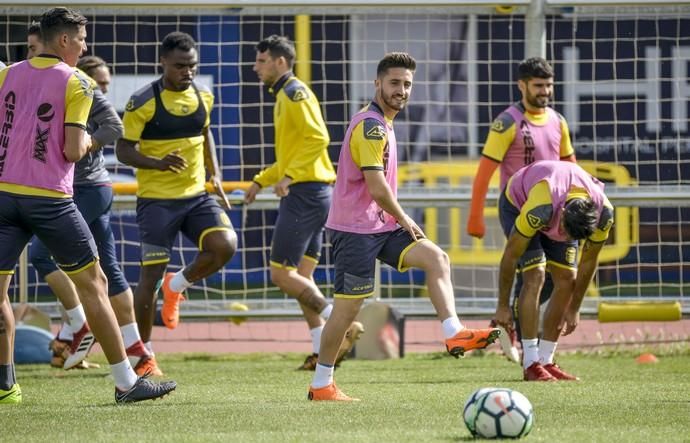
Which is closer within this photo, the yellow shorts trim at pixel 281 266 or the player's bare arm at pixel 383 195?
the player's bare arm at pixel 383 195

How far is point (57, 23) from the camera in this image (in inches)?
284

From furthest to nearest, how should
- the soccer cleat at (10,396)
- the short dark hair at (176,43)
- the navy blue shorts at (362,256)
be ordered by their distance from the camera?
1. the short dark hair at (176,43)
2. the soccer cleat at (10,396)
3. the navy blue shorts at (362,256)

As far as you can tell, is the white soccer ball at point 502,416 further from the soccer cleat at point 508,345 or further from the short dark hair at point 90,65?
the short dark hair at point 90,65

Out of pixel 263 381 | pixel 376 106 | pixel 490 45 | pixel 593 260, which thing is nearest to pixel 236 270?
pixel 490 45

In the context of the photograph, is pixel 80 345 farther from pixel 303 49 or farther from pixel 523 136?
pixel 303 49

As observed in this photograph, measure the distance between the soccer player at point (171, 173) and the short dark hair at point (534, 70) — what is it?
2.28 m

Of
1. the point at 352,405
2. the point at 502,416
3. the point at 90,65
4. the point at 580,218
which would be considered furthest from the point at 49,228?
the point at 580,218

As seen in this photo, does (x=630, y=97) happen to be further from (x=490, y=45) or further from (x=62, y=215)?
(x=62, y=215)

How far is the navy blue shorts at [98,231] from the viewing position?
31.0 feet

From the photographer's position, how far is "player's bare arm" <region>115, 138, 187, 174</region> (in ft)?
30.8

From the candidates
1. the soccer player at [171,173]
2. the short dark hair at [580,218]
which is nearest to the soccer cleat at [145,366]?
the soccer player at [171,173]

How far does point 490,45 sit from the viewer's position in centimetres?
1359

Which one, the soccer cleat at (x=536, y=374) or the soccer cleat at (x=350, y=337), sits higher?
the soccer cleat at (x=350, y=337)

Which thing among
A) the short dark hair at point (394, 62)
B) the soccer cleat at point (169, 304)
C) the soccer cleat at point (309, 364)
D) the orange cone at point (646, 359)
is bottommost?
the orange cone at point (646, 359)
